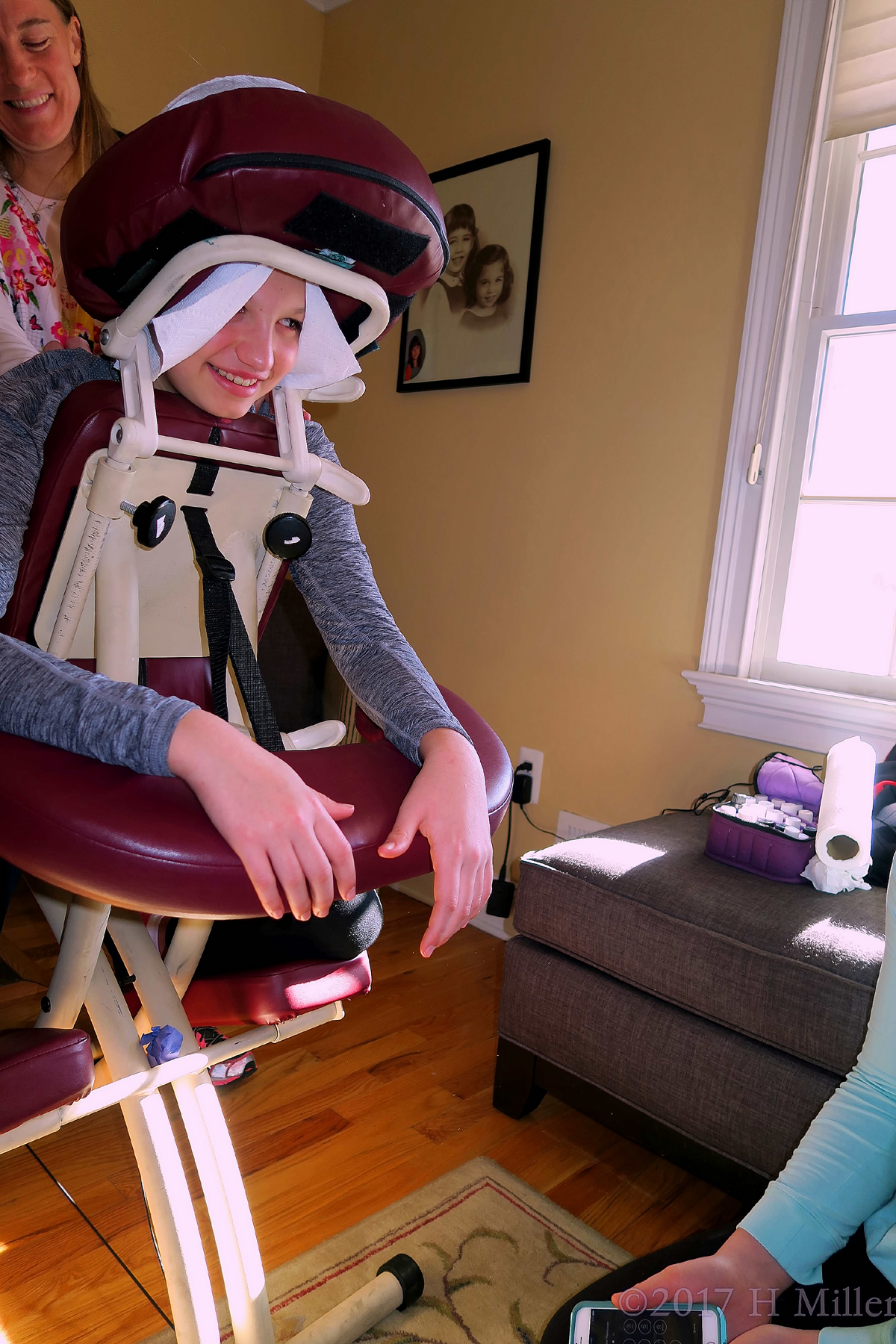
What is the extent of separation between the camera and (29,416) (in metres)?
0.78

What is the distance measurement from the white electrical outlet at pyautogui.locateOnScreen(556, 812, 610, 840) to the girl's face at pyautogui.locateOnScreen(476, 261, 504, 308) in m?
1.36

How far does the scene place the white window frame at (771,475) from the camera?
184 cm

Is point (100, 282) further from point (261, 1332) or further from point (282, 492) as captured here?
point (261, 1332)

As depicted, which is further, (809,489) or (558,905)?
(809,489)

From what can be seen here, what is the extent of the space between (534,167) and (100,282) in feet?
6.32

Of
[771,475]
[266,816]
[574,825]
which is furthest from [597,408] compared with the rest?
[266,816]

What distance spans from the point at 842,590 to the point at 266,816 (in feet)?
5.39

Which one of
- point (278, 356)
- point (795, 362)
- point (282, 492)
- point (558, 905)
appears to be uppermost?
point (795, 362)

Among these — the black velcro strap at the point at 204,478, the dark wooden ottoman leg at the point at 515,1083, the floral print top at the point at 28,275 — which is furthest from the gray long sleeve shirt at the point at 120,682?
the dark wooden ottoman leg at the point at 515,1083

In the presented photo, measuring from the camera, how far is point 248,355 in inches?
32.1

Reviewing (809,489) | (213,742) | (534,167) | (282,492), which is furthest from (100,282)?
(534,167)

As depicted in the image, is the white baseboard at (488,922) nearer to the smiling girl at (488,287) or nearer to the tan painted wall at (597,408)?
the tan painted wall at (597,408)

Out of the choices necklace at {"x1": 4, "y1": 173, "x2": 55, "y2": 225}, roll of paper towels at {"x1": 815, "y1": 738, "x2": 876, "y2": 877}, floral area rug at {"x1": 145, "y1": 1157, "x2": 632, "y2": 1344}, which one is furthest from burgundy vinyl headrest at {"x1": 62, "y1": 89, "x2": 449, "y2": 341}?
floral area rug at {"x1": 145, "y1": 1157, "x2": 632, "y2": 1344}

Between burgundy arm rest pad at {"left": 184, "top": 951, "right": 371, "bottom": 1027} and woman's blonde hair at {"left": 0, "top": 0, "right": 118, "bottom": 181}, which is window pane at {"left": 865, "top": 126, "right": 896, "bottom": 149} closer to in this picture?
woman's blonde hair at {"left": 0, "top": 0, "right": 118, "bottom": 181}
